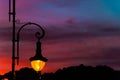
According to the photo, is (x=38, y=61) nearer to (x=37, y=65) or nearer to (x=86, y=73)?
(x=37, y=65)

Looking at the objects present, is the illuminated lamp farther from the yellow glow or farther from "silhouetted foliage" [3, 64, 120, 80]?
"silhouetted foliage" [3, 64, 120, 80]

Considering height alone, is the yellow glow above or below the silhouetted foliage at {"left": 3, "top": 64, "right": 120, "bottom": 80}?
below

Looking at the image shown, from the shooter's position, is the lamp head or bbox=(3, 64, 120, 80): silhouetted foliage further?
bbox=(3, 64, 120, 80): silhouetted foliage

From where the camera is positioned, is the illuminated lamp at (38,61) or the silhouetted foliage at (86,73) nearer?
the illuminated lamp at (38,61)

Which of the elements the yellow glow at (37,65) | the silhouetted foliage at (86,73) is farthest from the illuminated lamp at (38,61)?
the silhouetted foliage at (86,73)

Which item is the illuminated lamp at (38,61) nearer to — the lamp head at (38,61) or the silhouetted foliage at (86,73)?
the lamp head at (38,61)

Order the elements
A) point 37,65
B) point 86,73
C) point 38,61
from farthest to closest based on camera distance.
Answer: point 86,73 → point 38,61 → point 37,65

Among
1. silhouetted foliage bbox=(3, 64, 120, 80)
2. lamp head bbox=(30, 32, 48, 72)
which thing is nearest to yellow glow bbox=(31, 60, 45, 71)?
lamp head bbox=(30, 32, 48, 72)

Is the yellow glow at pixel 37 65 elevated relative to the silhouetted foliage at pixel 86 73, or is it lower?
lower

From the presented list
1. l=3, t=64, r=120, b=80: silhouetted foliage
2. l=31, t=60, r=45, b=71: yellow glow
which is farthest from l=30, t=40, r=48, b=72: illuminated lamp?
l=3, t=64, r=120, b=80: silhouetted foliage

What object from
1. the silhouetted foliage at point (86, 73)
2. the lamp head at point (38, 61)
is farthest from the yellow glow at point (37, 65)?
the silhouetted foliage at point (86, 73)

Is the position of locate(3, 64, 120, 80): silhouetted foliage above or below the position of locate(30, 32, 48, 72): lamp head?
above

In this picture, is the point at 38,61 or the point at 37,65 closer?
the point at 37,65

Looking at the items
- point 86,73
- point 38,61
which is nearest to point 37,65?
point 38,61
